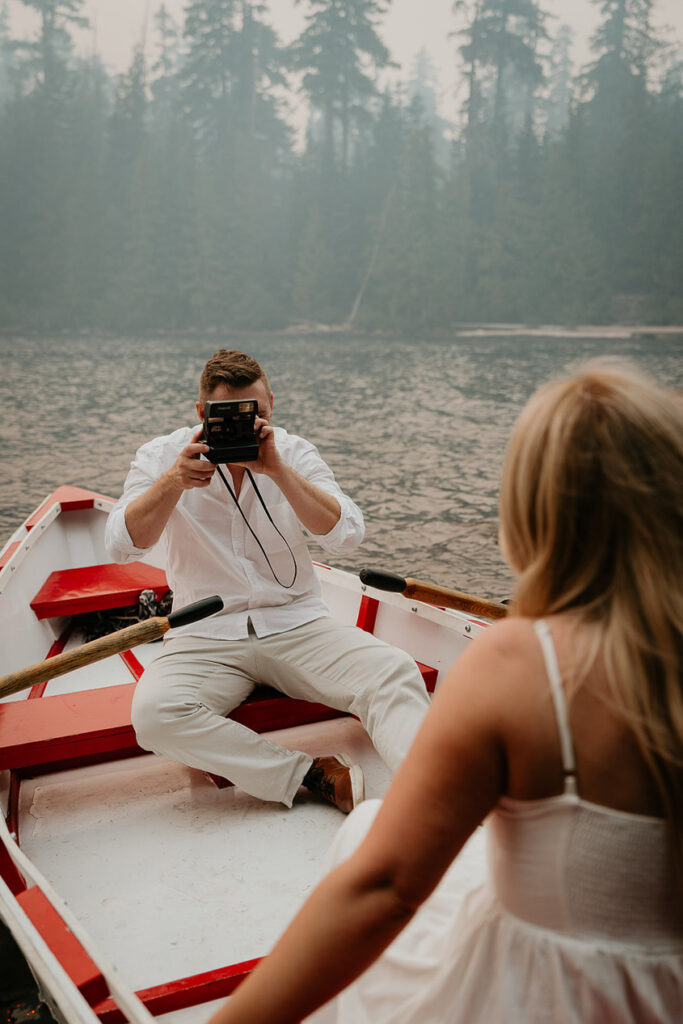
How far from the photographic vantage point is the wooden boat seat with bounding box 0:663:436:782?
1.87 meters

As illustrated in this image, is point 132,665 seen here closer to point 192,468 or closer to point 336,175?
point 192,468

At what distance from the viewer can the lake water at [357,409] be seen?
19438 millimetres

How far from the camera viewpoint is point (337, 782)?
1870 mm

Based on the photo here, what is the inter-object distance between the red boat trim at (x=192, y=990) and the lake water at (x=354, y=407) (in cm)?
1453

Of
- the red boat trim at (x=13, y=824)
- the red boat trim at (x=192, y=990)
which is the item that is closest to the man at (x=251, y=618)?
the red boat trim at (x=13, y=824)

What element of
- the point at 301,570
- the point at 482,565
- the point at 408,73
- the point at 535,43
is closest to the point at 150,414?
the point at 482,565

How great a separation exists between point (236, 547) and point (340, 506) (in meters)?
0.29

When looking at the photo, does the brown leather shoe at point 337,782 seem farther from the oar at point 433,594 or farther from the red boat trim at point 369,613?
the red boat trim at point 369,613

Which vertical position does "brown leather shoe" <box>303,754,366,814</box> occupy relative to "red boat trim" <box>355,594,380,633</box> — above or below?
below

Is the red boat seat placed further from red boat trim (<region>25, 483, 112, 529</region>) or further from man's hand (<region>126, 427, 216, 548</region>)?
man's hand (<region>126, 427, 216, 548</region>)

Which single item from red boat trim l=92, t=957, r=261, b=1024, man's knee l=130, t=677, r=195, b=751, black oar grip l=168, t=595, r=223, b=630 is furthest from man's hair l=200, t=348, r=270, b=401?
red boat trim l=92, t=957, r=261, b=1024

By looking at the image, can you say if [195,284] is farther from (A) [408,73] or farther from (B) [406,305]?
(A) [408,73]

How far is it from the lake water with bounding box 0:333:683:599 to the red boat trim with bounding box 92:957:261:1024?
1453 cm

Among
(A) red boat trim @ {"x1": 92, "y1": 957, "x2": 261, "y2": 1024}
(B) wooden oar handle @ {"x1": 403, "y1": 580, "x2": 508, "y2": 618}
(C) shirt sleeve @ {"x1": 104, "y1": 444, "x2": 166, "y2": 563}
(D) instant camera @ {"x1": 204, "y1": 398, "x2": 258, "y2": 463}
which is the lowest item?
(A) red boat trim @ {"x1": 92, "y1": 957, "x2": 261, "y2": 1024}
